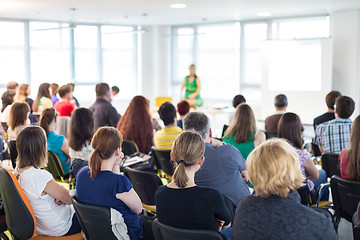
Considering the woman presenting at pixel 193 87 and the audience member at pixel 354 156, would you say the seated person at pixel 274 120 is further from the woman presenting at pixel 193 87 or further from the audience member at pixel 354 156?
the woman presenting at pixel 193 87

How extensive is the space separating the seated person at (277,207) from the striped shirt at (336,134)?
9.72ft

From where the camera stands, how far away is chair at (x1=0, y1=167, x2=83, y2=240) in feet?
9.61

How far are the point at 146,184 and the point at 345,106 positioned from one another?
2424mm

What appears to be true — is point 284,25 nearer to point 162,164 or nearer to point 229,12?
point 229,12

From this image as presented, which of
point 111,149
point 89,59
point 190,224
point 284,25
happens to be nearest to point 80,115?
point 111,149

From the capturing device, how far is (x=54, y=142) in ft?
15.5

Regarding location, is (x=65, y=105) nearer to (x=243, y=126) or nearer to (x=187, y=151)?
(x=243, y=126)

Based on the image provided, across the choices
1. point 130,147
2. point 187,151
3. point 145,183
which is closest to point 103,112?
point 130,147

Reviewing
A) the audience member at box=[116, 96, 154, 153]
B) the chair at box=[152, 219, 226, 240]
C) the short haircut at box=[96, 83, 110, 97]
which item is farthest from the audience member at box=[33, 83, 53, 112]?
the chair at box=[152, 219, 226, 240]

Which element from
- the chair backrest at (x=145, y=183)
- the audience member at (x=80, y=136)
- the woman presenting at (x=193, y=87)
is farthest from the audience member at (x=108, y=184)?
the woman presenting at (x=193, y=87)

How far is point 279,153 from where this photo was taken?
224 centimetres

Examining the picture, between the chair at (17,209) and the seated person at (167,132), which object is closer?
the chair at (17,209)

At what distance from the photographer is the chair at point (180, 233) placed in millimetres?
2307

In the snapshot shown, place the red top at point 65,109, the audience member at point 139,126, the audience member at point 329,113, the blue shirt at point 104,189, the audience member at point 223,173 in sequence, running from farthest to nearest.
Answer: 1. the red top at point 65,109
2. the audience member at point 329,113
3. the audience member at point 139,126
4. the audience member at point 223,173
5. the blue shirt at point 104,189
